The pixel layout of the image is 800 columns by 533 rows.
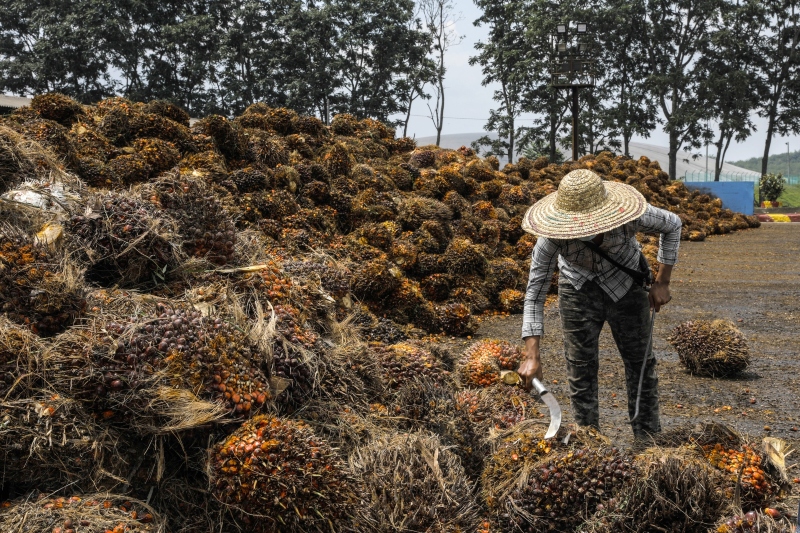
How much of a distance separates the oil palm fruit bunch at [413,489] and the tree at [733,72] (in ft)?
154

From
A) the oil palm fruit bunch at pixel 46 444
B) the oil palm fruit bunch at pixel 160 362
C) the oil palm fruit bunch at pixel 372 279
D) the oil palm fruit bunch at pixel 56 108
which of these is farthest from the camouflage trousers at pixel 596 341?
the oil palm fruit bunch at pixel 56 108

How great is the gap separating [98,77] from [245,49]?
8.45m

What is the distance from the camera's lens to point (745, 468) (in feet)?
11.2

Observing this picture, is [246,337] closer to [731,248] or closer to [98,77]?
[731,248]

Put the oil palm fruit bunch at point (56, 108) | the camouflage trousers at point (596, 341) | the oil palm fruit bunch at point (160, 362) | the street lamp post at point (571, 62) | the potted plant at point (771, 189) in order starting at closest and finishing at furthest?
the oil palm fruit bunch at point (160, 362) < the camouflage trousers at point (596, 341) < the oil palm fruit bunch at point (56, 108) < the street lamp post at point (571, 62) < the potted plant at point (771, 189)

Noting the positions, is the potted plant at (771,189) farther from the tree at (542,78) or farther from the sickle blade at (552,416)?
the sickle blade at (552,416)

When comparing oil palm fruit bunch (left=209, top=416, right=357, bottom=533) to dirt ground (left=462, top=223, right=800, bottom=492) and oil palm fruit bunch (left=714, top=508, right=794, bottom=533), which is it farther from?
dirt ground (left=462, top=223, right=800, bottom=492)

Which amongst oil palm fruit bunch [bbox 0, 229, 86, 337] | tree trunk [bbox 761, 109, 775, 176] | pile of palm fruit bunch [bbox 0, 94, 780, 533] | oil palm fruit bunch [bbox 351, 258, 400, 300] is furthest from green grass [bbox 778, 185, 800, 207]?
oil palm fruit bunch [bbox 0, 229, 86, 337]

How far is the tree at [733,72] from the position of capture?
145 feet

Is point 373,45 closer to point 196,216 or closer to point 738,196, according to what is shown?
point 738,196

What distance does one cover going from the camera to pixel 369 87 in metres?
42.4

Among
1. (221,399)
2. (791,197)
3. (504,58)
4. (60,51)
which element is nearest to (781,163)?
(791,197)

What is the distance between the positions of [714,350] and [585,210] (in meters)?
3.69

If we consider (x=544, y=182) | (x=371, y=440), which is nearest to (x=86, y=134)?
(x=371, y=440)
